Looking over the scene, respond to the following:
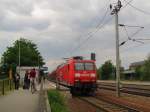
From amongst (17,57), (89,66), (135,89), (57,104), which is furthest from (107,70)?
(57,104)

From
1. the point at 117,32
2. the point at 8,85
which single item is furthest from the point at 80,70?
the point at 8,85

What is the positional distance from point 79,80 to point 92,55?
344 cm

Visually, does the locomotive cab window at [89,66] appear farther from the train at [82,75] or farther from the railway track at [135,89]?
the railway track at [135,89]

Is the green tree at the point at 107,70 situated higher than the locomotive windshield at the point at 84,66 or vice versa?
the green tree at the point at 107,70

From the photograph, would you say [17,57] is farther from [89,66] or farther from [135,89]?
[89,66]

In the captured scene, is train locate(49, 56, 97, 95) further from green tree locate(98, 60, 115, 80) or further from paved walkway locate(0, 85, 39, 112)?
green tree locate(98, 60, 115, 80)

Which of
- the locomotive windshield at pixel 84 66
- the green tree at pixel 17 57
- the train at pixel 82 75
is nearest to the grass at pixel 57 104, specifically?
the train at pixel 82 75

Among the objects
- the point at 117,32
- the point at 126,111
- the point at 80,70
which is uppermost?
the point at 117,32

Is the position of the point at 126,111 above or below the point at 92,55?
below

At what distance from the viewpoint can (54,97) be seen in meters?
27.5

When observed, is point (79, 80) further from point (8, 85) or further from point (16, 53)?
point (16, 53)

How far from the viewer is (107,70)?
141125mm

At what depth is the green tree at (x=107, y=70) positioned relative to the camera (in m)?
139

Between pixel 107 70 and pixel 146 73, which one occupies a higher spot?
pixel 107 70
